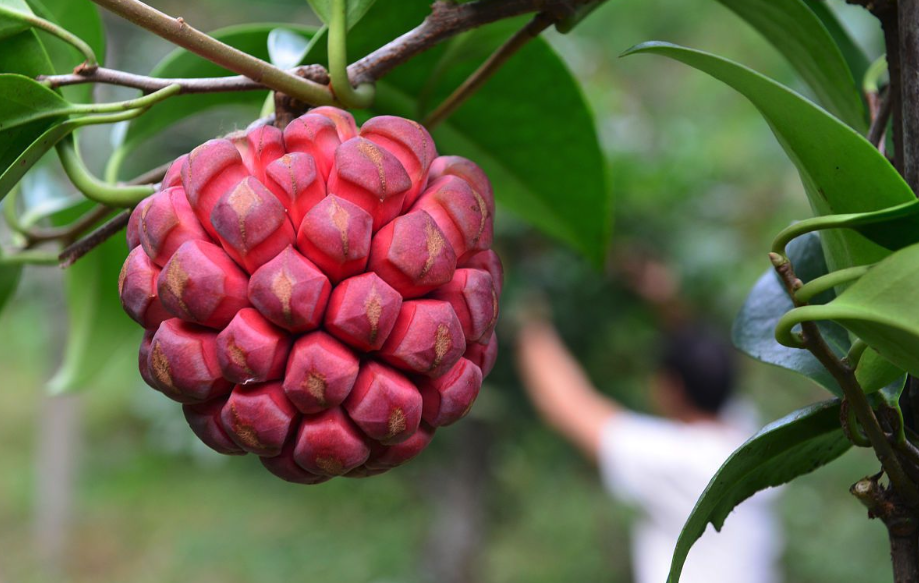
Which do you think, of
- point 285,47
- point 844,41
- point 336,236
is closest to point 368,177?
point 336,236

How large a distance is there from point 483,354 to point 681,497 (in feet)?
6.81

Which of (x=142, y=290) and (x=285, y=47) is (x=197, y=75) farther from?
(x=142, y=290)

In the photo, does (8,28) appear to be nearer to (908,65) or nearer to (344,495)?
(908,65)

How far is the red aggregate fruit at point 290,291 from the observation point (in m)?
0.36

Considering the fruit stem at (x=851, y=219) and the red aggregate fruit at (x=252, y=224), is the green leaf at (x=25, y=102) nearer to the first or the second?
the red aggregate fruit at (x=252, y=224)

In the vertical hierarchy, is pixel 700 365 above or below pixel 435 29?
below

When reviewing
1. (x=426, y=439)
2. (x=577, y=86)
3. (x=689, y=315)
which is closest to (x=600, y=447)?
(x=689, y=315)

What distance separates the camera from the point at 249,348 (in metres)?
0.37

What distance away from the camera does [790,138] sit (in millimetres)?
376

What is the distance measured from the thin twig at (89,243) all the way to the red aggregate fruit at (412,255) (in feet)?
0.59

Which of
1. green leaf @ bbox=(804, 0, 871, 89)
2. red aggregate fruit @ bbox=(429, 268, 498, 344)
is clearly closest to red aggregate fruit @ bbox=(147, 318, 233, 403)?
red aggregate fruit @ bbox=(429, 268, 498, 344)

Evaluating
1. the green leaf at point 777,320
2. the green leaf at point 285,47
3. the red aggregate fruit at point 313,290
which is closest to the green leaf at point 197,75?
the green leaf at point 285,47

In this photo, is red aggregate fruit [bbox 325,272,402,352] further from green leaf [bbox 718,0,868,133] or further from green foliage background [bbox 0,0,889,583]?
green foliage background [bbox 0,0,889,583]

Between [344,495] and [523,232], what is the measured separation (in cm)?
232
